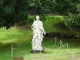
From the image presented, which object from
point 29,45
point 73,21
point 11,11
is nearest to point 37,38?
point 11,11

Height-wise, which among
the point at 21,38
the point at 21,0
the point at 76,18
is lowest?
the point at 21,38

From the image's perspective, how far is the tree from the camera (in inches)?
1016

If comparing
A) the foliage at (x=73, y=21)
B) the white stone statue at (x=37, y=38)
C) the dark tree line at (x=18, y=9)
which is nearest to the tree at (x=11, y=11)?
the dark tree line at (x=18, y=9)

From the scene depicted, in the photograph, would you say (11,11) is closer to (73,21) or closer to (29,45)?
(29,45)

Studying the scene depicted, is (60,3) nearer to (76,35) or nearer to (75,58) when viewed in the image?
(76,35)

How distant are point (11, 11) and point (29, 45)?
508 cm

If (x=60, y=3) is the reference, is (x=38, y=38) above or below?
below

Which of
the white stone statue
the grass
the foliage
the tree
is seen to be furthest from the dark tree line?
the grass

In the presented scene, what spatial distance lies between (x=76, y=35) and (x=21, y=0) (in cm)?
1007

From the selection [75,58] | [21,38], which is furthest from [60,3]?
[75,58]

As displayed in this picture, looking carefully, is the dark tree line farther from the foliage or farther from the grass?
the grass

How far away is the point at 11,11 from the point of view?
25922mm

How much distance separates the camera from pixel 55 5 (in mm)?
32594

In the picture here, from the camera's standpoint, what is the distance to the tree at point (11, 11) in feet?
84.7
